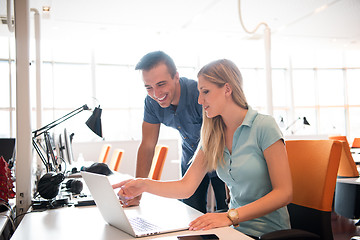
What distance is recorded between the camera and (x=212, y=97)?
56.1 inches

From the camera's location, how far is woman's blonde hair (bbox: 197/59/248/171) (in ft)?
4.65

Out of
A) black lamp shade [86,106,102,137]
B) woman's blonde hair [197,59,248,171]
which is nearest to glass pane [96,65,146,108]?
black lamp shade [86,106,102,137]

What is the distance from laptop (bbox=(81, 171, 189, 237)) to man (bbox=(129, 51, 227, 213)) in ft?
2.37

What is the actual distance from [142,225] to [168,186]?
33 cm

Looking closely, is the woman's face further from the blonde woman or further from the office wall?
the office wall

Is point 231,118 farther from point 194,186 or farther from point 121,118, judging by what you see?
point 121,118

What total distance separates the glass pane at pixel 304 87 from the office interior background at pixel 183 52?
0.03 m

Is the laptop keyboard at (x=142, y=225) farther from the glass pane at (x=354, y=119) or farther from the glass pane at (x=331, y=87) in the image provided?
the glass pane at (x=354, y=119)

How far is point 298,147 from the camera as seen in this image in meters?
1.42

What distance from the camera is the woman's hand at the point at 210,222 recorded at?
3.60ft

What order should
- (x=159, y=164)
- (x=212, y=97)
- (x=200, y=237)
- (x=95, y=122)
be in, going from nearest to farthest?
1. (x=200, y=237)
2. (x=212, y=97)
3. (x=95, y=122)
4. (x=159, y=164)

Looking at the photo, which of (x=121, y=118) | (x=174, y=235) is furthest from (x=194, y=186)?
(x=121, y=118)

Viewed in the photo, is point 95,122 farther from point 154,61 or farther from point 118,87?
point 118,87

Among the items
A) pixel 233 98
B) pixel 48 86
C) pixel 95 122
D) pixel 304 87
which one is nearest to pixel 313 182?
pixel 233 98
